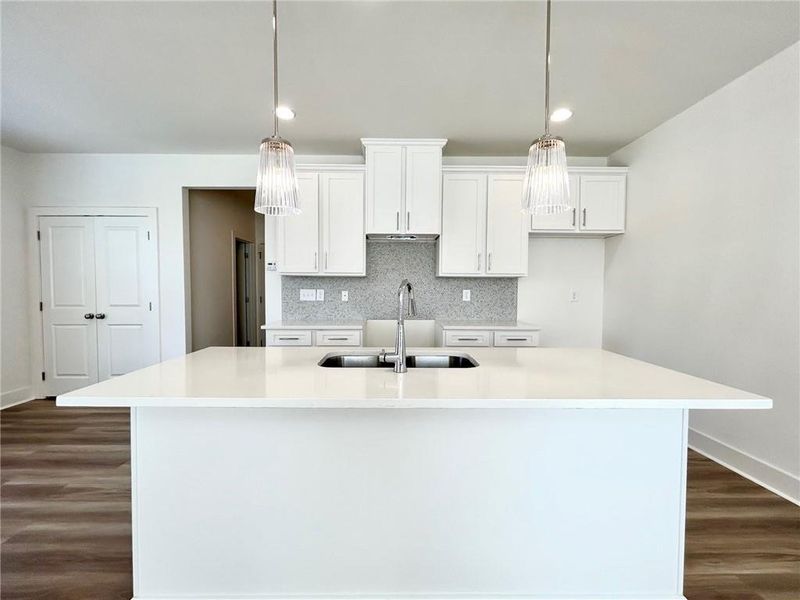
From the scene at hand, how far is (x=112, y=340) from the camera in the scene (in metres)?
4.33

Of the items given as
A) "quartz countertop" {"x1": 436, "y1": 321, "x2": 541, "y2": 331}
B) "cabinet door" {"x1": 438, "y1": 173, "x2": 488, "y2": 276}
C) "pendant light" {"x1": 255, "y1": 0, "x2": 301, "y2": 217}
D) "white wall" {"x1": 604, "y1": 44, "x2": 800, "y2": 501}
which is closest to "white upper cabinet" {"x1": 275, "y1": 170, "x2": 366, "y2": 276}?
"cabinet door" {"x1": 438, "y1": 173, "x2": 488, "y2": 276}

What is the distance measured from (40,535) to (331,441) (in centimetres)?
175

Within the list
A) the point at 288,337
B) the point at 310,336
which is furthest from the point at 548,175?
the point at 288,337

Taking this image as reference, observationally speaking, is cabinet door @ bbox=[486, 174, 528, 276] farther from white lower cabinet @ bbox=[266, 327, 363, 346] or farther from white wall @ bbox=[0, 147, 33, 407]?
white wall @ bbox=[0, 147, 33, 407]

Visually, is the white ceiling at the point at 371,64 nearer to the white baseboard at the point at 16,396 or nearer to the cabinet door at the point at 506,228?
the cabinet door at the point at 506,228

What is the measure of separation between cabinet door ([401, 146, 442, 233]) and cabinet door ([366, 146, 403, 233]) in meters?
0.07

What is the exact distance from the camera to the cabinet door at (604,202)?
3893mm

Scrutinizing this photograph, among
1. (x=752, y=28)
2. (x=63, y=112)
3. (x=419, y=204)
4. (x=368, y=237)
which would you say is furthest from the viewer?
(x=368, y=237)

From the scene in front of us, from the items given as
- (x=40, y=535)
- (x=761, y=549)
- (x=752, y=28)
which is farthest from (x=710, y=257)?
(x=40, y=535)

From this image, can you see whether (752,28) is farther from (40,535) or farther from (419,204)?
(40,535)

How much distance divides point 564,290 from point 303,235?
2.81 m

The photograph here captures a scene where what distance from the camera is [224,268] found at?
5.55m

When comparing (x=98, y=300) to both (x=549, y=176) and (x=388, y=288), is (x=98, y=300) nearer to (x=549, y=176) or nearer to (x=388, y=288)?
(x=388, y=288)

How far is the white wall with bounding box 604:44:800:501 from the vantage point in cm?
235
